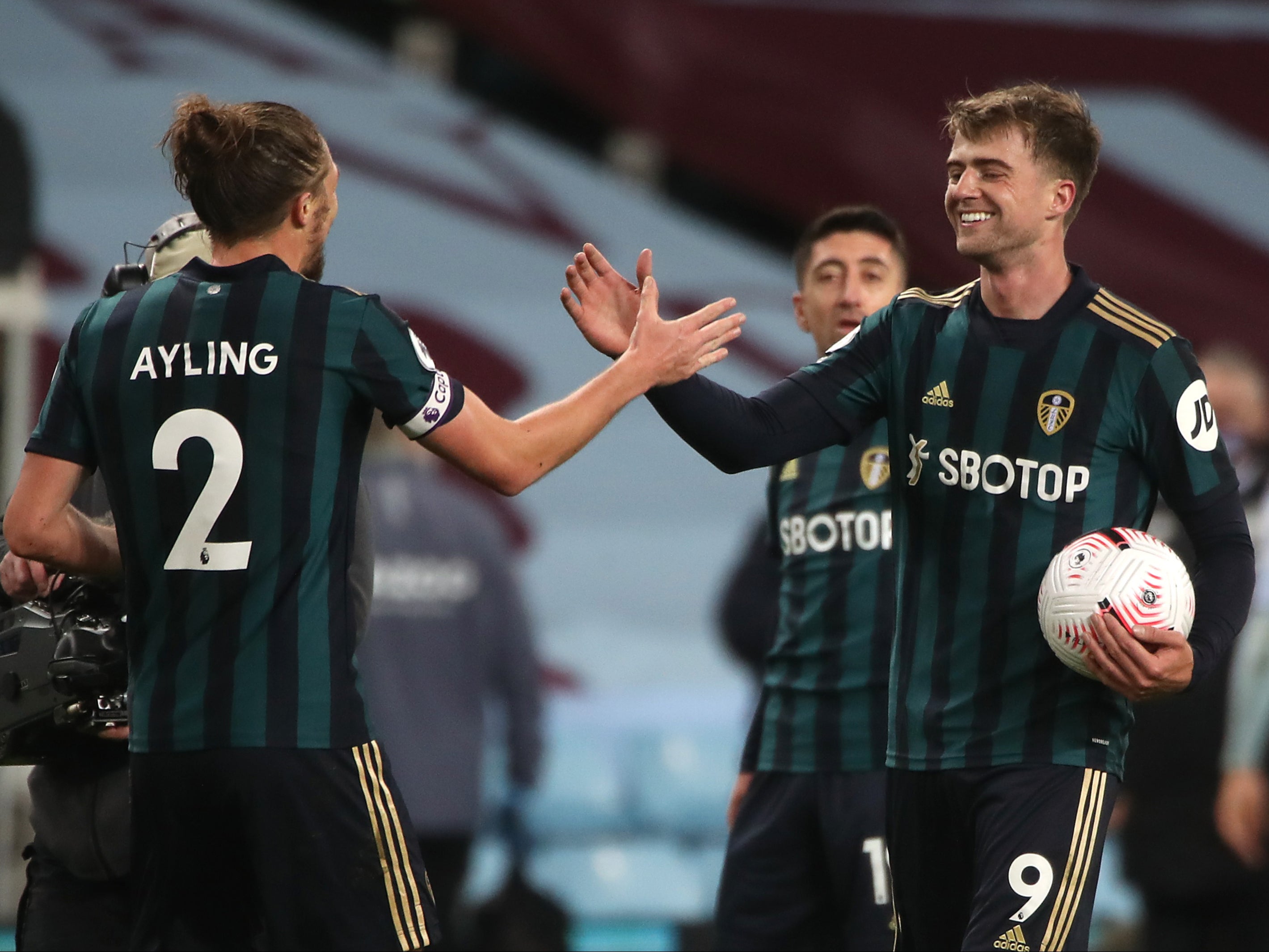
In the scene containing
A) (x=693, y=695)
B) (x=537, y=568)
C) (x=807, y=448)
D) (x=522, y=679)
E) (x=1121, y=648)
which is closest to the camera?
(x=1121, y=648)

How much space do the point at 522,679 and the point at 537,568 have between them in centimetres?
525

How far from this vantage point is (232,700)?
2.87 meters

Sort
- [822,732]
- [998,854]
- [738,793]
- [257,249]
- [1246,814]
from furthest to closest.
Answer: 1. [1246,814]
2. [738,793]
3. [822,732]
4. [998,854]
5. [257,249]

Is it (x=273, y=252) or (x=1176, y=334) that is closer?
(x=273, y=252)

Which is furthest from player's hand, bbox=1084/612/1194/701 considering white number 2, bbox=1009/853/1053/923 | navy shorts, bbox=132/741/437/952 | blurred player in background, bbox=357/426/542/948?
blurred player in background, bbox=357/426/542/948

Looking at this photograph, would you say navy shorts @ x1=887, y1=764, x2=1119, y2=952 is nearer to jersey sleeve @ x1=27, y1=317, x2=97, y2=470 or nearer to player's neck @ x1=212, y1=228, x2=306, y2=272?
player's neck @ x1=212, y1=228, x2=306, y2=272

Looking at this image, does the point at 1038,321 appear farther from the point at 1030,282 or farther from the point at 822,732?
the point at 822,732

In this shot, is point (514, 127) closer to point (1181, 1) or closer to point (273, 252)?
point (1181, 1)

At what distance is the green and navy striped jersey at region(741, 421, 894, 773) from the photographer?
435 centimetres

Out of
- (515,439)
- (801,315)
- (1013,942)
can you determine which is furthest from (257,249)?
(801,315)

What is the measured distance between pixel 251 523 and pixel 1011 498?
1.50 m

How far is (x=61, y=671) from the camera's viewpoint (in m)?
3.25

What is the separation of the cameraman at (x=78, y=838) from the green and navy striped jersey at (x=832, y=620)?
175cm

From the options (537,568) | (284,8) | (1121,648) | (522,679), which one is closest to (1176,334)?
(1121,648)
